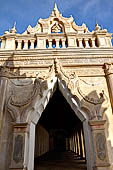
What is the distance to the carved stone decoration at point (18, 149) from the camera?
5.71 metres

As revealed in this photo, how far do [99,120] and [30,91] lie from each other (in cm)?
364

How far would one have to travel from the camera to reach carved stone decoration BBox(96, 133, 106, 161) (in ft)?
18.8

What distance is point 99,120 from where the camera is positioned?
245 inches

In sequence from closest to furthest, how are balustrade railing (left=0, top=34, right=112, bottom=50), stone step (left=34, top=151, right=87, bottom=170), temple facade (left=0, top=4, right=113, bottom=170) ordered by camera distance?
temple facade (left=0, top=4, right=113, bottom=170), stone step (left=34, top=151, right=87, bottom=170), balustrade railing (left=0, top=34, right=112, bottom=50)

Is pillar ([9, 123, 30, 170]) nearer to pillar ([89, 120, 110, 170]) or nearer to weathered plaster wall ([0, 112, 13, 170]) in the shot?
weathered plaster wall ([0, 112, 13, 170])

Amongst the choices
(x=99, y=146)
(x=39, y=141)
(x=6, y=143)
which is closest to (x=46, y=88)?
(x=6, y=143)

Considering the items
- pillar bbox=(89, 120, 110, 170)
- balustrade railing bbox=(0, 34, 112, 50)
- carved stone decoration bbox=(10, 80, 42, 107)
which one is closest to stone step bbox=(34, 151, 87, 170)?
pillar bbox=(89, 120, 110, 170)

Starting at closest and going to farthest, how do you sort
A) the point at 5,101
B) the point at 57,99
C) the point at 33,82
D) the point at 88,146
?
the point at 88,146
the point at 5,101
the point at 33,82
the point at 57,99

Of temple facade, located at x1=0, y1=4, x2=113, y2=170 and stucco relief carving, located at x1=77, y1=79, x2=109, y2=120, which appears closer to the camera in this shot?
temple facade, located at x1=0, y1=4, x2=113, y2=170

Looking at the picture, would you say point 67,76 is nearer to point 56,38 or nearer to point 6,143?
Answer: point 56,38

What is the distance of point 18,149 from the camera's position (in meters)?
5.84

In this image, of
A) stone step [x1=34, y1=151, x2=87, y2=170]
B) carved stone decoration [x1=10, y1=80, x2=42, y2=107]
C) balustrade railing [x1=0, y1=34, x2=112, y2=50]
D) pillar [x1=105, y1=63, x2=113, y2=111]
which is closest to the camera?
Result: carved stone decoration [x1=10, y1=80, x2=42, y2=107]

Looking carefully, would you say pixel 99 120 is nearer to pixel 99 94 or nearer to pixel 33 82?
pixel 99 94

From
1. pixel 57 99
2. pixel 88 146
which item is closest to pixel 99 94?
pixel 88 146
